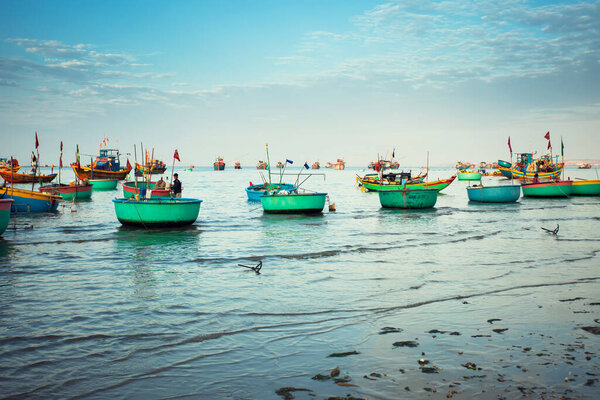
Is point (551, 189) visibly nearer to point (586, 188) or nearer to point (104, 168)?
point (586, 188)

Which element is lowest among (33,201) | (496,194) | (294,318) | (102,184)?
(294,318)

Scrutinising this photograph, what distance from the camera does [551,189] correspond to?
40.5m

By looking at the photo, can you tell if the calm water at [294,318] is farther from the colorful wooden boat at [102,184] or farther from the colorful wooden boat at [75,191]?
the colorful wooden boat at [102,184]

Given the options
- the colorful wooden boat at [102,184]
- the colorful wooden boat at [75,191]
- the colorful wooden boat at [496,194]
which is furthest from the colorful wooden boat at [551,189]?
the colorful wooden boat at [102,184]

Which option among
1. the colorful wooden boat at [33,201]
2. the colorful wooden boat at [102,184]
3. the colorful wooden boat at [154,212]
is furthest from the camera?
the colorful wooden boat at [102,184]

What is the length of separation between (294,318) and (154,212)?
1349cm

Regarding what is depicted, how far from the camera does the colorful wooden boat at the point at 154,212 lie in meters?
19.6

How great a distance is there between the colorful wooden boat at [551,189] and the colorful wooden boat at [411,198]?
1488 cm

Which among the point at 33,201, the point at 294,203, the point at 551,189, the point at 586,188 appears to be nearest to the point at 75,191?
the point at 33,201

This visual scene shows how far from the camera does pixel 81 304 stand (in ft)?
28.4

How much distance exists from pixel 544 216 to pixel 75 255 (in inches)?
978

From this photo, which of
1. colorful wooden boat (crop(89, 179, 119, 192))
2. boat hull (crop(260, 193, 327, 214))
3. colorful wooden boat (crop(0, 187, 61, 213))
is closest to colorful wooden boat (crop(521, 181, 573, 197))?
boat hull (crop(260, 193, 327, 214))

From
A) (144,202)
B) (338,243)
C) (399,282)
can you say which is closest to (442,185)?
(338,243)

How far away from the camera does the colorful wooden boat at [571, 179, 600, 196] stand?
139 ft
